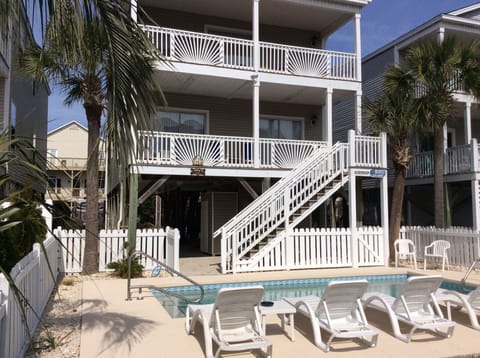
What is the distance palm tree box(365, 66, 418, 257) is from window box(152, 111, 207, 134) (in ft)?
20.7

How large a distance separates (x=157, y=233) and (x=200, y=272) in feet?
5.39

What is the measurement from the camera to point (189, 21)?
16531mm

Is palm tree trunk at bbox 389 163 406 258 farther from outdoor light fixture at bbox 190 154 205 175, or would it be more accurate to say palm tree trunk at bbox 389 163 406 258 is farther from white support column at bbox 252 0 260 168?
outdoor light fixture at bbox 190 154 205 175

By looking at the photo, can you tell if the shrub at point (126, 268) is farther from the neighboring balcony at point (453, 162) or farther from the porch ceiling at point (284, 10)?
the neighboring balcony at point (453, 162)

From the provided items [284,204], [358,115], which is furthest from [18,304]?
[358,115]

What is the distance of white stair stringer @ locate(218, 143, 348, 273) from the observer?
1205cm

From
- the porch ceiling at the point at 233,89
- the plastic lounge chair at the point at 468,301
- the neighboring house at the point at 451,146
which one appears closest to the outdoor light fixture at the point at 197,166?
the porch ceiling at the point at 233,89

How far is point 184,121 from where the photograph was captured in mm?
16703

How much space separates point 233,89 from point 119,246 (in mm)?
7268

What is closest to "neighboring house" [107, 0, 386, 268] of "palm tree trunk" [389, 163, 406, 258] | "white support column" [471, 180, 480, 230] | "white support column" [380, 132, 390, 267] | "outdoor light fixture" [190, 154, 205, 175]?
"outdoor light fixture" [190, 154, 205, 175]

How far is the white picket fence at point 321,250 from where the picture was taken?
12398mm

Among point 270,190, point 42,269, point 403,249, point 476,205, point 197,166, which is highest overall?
point 197,166

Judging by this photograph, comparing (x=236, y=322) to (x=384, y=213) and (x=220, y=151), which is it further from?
(x=384, y=213)

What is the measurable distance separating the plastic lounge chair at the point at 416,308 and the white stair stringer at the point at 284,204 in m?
5.81
